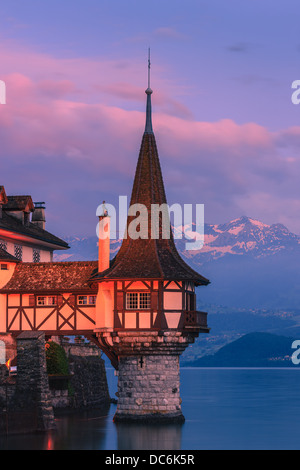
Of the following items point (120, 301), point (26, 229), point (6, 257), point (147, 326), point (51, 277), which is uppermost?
point (26, 229)

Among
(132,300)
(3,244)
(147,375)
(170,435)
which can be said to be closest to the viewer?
(170,435)

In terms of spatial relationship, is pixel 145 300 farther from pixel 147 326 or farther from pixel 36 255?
pixel 36 255

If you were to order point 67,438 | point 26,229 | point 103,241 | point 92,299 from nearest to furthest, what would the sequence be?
point 67,438 < point 103,241 < point 92,299 < point 26,229

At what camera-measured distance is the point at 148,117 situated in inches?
2685

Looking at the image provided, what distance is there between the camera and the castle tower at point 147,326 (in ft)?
202

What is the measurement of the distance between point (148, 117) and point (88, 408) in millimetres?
25722

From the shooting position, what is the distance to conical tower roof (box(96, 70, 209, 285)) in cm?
6219

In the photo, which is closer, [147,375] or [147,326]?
[147,326]

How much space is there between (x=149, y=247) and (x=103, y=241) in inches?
129

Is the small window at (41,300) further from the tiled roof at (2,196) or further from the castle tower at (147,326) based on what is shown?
the tiled roof at (2,196)

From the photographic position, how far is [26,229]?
2911 inches

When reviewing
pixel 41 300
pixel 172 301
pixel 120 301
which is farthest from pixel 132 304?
pixel 41 300

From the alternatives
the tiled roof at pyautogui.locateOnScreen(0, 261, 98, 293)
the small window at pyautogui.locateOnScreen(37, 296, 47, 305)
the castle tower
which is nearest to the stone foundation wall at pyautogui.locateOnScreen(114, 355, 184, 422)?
the castle tower
